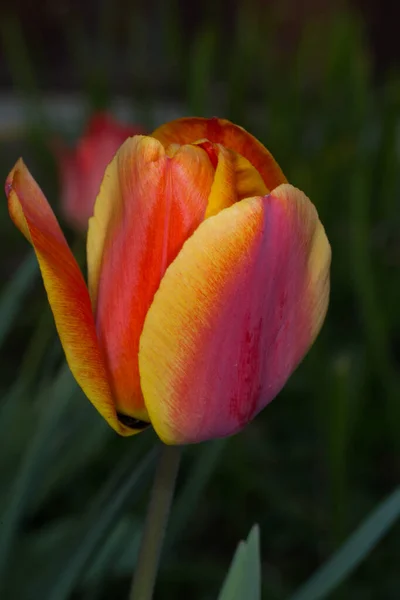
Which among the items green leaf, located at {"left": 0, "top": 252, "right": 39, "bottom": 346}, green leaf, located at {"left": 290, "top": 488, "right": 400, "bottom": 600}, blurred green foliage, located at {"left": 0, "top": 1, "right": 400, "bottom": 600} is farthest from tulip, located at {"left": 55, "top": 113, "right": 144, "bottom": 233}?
green leaf, located at {"left": 290, "top": 488, "right": 400, "bottom": 600}

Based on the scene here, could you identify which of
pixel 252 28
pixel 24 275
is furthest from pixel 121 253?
pixel 252 28

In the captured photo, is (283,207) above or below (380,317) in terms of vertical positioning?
above

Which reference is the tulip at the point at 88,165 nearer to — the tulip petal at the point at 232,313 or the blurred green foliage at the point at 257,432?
the blurred green foliage at the point at 257,432

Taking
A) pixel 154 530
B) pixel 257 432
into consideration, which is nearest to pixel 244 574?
pixel 154 530

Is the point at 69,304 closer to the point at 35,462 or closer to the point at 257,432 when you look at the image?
the point at 35,462

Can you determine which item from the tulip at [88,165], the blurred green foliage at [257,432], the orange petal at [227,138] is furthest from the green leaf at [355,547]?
the tulip at [88,165]

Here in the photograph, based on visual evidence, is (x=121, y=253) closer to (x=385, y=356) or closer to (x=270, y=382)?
(x=270, y=382)

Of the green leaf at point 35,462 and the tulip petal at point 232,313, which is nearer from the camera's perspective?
the tulip petal at point 232,313
